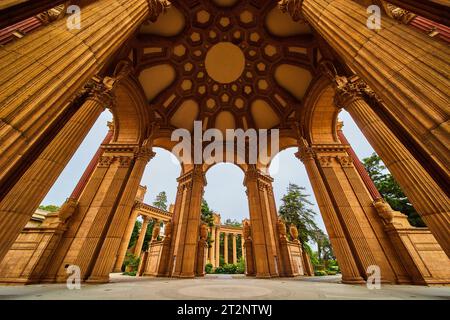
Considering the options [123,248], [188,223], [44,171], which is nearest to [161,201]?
[123,248]

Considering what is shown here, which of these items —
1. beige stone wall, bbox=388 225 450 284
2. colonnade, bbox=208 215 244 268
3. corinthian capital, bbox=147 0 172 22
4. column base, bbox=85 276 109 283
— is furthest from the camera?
colonnade, bbox=208 215 244 268

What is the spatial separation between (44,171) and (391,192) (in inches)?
957

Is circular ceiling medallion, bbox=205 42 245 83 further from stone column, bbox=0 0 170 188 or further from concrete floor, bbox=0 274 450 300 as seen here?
concrete floor, bbox=0 274 450 300

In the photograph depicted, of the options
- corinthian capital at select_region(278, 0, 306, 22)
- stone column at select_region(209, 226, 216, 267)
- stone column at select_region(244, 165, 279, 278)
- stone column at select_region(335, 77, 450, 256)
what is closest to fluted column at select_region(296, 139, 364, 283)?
stone column at select_region(335, 77, 450, 256)

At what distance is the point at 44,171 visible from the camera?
17.7ft

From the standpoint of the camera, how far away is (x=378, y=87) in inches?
154

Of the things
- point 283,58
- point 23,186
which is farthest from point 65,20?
point 283,58

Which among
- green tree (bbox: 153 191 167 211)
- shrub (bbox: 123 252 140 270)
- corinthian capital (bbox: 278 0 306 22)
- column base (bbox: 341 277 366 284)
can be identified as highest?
green tree (bbox: 153 191 167 211)

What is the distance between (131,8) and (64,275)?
376 inches

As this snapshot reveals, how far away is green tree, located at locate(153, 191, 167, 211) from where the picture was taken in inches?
1975

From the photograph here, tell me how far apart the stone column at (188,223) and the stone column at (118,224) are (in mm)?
4081

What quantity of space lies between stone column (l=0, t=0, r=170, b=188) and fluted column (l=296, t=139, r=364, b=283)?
1038 cm

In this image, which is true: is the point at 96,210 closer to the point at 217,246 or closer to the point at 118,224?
the point at 118,224
